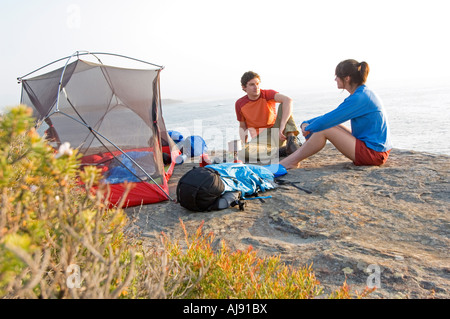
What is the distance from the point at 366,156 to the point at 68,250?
416cm

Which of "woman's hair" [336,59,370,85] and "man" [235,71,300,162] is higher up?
"woman's hair" [336,59,370,85]

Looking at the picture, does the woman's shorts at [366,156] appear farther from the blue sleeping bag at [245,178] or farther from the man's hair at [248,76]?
the man's hair at [248,76]

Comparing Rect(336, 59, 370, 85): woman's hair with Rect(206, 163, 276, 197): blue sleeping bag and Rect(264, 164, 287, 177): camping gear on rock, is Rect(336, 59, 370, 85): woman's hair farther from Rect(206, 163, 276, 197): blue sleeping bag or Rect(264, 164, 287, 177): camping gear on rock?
Rect(206, 163, 276, 197): blue sleeping bag

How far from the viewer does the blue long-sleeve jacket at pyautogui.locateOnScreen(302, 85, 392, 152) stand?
14.7 feet

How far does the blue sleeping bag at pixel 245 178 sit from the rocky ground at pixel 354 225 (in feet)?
0.48

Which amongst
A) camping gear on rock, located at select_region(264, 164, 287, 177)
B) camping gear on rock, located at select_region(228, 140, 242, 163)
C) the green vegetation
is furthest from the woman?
the green vegetation

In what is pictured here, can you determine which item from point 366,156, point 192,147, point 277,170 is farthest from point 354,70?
point 192,147

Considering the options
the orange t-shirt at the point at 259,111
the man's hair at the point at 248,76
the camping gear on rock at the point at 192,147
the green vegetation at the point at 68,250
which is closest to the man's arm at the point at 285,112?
the orange t-shirt at the point at 259,111

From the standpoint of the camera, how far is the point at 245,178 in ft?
13.3

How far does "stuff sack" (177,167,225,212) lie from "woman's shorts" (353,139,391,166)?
208cm

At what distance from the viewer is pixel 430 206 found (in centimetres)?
358
